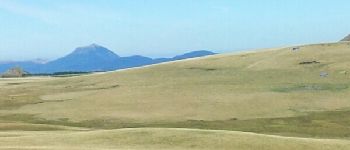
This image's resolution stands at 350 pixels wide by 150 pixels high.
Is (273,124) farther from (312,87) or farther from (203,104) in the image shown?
(312,87)

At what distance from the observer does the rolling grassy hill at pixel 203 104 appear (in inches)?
1495

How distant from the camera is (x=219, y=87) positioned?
105 m

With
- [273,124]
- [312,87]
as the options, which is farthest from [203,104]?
[312,87]

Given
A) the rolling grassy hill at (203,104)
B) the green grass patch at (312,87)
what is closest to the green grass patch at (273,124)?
the rolling grassy hill at (203,104)

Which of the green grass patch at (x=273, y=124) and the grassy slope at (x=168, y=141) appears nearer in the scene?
the grassy slope at (x=168, y=141)

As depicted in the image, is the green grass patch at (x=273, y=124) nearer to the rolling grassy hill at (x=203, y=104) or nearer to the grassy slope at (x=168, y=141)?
the rolling grassy hill at (x=203, y=104)

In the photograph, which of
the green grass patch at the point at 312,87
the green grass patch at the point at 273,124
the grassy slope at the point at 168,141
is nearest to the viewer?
the grassy slope at the point at 168,141

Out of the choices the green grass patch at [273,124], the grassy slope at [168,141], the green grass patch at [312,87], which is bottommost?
the green grass patch at [273,124]

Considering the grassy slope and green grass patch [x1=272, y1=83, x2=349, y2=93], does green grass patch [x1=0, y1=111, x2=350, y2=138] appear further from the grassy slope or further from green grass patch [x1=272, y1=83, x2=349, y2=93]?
the grassy slope

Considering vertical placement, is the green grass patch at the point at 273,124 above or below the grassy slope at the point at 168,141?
below

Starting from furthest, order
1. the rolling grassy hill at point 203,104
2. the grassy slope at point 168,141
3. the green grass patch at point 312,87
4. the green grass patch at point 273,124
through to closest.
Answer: the green grass patch at point 312,87
the green grass patch at point 273,124
the rolling grassy hill at point 203,104
the grassy slope at point 168,141

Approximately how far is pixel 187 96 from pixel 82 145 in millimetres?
62166

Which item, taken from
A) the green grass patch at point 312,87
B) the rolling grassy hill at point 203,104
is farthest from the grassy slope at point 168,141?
the green grass patch at point 312,87

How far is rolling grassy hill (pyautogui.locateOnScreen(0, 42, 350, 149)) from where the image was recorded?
38.0 metres
